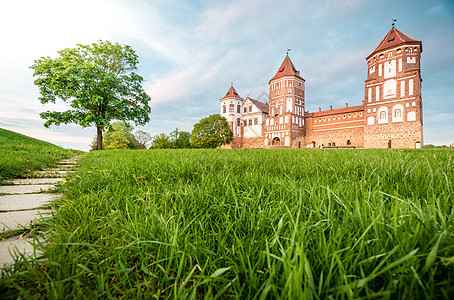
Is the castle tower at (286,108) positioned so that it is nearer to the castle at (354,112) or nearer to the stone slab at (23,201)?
the castle at (354,112)

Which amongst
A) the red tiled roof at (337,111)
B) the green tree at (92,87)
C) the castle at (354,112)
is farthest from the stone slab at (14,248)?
the red tiled roof at (337,111)

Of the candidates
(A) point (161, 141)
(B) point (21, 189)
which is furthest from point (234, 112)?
(B) point (21, 189)

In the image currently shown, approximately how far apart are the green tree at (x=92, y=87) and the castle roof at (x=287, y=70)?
2942 centimetres

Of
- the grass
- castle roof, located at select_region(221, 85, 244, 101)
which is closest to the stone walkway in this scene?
the grass

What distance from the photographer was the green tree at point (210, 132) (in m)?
35.4

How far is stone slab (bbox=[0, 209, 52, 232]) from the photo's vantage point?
1233 mm

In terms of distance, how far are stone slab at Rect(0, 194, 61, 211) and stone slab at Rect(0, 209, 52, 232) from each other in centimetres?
15

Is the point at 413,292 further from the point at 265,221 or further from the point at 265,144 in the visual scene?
the point at 265,144

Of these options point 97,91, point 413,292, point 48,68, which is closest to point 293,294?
point 413,292

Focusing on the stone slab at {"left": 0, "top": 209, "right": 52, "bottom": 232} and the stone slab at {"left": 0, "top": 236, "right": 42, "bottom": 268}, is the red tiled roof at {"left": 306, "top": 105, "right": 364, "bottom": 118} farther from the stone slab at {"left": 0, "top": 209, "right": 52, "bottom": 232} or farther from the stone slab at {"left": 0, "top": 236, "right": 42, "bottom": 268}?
the stone slab at {"left": 0, "top": 236, "right": 42, "bottom": 268}

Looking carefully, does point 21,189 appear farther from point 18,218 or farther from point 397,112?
point 397,112

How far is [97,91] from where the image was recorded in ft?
54.3

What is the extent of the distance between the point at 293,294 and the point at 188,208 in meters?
0.83

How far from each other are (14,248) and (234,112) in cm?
4488
